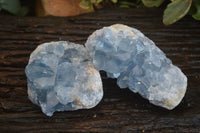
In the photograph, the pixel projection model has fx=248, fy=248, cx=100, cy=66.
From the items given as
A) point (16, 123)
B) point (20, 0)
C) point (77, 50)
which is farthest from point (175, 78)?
point (20, 0)

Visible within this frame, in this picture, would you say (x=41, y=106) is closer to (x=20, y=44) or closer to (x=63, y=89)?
(x=63, y=89)

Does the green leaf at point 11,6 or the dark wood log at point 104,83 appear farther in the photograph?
the green leaf at point 11,6

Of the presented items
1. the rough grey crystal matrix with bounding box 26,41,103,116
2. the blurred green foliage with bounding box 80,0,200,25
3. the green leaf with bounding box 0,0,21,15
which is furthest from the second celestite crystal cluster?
the green leaf with bounding box 0,0,21,15

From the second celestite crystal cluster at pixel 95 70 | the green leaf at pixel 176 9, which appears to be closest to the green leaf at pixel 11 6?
the second celestite crystal cluster at pixel 95 70

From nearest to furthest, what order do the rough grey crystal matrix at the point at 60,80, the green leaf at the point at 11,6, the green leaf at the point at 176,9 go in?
the rough grey crystal matrix at the point at 60,80
the green leaf at the point at 176,9
the green leaf at the point at 11,6

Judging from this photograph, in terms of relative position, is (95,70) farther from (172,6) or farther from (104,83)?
(172,6)

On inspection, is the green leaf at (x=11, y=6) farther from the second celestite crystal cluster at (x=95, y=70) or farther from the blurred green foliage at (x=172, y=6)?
the second celestite crystal cluster at (x=95, y=70)

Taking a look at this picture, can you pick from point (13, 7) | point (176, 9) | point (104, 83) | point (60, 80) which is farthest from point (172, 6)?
point (13, 7)

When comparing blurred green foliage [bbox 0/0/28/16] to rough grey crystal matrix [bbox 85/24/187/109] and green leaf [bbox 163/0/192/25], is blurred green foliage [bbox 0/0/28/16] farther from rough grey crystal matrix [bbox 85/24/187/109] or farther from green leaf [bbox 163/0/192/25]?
green leaf [bbox 163/0/192/25]
